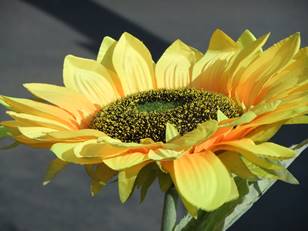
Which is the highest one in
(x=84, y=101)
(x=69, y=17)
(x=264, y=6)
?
(x=84, y=101)

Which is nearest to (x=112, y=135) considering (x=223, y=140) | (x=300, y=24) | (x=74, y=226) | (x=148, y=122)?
(x=148, y=122)

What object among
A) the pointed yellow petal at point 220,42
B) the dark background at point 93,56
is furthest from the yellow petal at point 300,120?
the dark background at point 93,56

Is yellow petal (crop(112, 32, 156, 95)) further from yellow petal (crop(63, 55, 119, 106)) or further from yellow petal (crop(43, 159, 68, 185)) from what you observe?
yellow petal (crop(43, 159, 68, 185))

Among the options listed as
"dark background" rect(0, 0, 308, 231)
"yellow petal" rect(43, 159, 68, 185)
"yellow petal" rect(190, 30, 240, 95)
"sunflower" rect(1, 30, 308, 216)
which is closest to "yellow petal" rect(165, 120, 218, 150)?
"sunflower" rect(1, 30, 308, 216)

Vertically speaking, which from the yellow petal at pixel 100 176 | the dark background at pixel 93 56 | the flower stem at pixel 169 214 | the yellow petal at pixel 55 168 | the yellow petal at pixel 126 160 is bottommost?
the dark background at pixel 93 56

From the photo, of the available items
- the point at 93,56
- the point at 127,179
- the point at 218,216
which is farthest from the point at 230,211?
the point at 93,56

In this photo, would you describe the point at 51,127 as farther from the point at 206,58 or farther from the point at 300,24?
the point at 300,24

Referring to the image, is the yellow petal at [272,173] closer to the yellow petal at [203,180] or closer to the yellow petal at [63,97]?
the yellow petal at [203,180]
